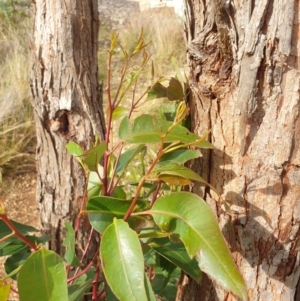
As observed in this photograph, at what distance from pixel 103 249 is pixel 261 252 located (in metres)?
0.25

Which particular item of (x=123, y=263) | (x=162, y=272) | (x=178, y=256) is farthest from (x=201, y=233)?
(x=162, y=272)

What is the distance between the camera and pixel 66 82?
1290mm

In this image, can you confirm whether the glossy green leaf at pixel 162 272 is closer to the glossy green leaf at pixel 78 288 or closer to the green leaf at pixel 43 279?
the glossy green leaf at pixel 78 288

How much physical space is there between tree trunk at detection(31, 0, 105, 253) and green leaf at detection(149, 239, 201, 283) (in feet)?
1.79

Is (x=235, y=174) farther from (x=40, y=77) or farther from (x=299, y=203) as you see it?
(x=40, y=77)

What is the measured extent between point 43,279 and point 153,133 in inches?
10.0

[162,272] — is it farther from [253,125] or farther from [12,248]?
[253,125]

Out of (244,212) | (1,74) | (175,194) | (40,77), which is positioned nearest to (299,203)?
(244,212)

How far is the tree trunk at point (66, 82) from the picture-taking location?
4.16 ft

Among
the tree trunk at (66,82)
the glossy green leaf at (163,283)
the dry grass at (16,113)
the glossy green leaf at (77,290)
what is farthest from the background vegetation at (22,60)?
the glossy green leaf at (77,290)

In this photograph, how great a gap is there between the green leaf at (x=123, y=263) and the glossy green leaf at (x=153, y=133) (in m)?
0.13

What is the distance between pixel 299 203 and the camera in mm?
700

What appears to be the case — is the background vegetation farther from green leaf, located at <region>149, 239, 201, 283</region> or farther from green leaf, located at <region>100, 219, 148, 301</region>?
green leaf, located at <region>100, 219, 148, 301</region>

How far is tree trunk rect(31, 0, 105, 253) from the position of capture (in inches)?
49.9
